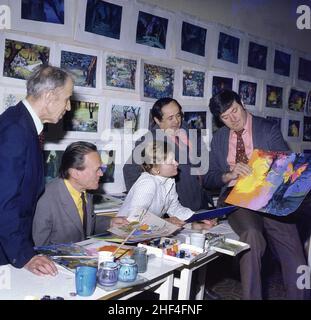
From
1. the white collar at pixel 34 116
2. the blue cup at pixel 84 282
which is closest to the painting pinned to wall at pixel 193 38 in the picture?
the white collar at pixel 34 116

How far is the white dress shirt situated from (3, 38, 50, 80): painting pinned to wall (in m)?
1.03

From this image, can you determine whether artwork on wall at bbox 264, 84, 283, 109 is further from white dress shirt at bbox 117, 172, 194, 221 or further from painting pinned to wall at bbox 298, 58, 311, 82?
white dress shirt at bbox 117, 172, 194, 221

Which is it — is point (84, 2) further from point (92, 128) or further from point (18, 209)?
point (18, 209)

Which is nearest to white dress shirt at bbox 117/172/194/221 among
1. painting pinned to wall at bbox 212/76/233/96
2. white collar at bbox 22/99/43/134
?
white collar at bbox 22/99/43/134

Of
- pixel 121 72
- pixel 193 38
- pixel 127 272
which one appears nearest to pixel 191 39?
pixel 193 38

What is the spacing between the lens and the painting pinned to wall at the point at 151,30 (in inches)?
117

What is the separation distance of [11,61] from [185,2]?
1.69 meters

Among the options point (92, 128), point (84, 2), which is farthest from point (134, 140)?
point (84, 2)

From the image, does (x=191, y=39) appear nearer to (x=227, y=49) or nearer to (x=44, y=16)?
(x=227, y=49)

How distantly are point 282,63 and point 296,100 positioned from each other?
0.54m

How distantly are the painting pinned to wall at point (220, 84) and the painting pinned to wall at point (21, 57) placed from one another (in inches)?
68.8

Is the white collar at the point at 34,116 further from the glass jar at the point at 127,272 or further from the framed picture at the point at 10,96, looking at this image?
the glass jar at the point at 127,272

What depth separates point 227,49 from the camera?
3.74 m

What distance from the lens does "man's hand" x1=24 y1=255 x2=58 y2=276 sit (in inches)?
60.8
